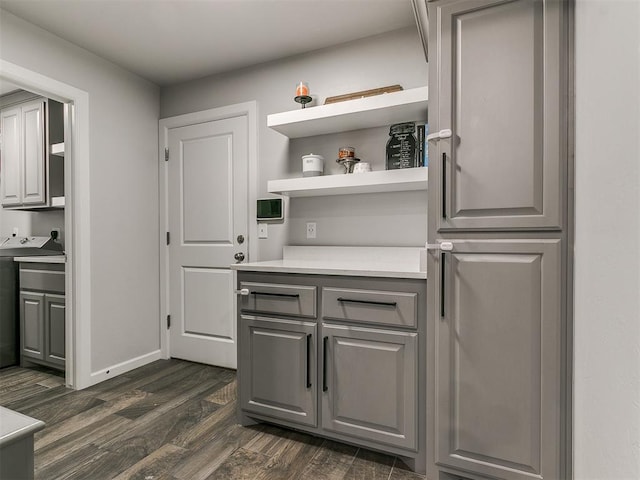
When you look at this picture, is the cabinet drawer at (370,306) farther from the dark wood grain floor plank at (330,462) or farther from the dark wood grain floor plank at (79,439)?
the dark wood grain floor plank at (79,439)

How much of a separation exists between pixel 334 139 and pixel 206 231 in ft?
4.22

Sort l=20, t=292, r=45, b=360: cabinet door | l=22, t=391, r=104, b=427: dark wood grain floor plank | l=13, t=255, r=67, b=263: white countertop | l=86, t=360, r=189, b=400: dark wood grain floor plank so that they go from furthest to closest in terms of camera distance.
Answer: l=20, t=292, r=45, b=360: cabinet door
l=13, t=255, r=67, b=263: white countertop
l=86, t=360, r=189, b=400: dark wood grain floor plank
l=22, t=391, r=104, b=427: dark wood grain floor plank

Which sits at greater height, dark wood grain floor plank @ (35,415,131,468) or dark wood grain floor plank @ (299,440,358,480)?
dark wood grain floor plank @ (35,415,131,468)

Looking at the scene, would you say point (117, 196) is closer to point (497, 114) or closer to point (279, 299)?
point (279, 299)

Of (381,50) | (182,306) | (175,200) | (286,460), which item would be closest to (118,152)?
(175,200)

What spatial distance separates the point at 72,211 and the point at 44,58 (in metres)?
0.99

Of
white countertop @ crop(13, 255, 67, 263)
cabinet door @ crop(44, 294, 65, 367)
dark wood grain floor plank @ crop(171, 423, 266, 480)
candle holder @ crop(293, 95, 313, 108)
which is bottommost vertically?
dark wood grain floor plank @ crop(171, 423, 266, 480)

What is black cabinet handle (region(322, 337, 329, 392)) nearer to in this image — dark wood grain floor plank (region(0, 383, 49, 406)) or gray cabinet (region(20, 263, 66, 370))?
dark wood grain floor plank (region(0, 383, 49, 406))

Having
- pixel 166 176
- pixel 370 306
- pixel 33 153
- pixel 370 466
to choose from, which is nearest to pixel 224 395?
pixel 370 466

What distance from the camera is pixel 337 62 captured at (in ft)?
8.20

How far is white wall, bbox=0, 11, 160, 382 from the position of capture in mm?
2533

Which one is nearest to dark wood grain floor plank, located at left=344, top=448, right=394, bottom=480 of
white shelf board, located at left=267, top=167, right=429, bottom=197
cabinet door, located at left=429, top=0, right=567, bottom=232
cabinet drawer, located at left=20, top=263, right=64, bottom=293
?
cabinet door, located at left=429, top=0, right=567, bottom=232
